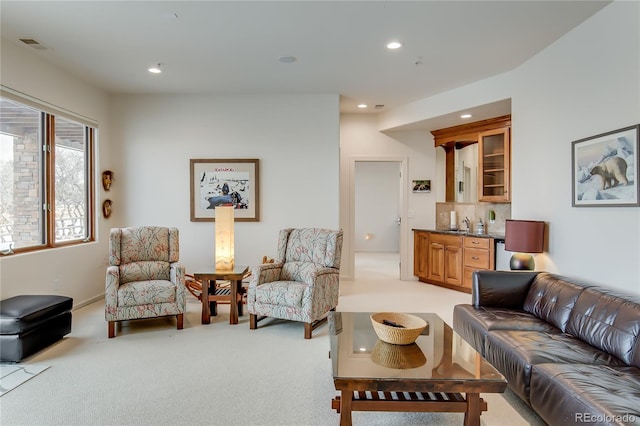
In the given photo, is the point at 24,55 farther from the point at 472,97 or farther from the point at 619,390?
the point at 619,390

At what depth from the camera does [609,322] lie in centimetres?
232

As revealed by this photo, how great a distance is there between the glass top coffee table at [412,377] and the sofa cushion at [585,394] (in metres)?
0.27

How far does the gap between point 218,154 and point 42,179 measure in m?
2.09

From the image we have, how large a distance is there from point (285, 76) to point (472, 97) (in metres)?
2.42

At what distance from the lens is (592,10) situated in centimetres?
295

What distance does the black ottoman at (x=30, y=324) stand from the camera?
9.50ft

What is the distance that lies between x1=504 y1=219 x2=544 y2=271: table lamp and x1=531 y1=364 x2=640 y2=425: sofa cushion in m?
1.72

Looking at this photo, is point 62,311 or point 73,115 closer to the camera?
point 62,311

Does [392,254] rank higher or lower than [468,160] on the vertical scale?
lower

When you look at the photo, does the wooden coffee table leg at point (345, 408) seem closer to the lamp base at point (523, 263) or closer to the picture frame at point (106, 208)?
the lamp base at point (523, 263)

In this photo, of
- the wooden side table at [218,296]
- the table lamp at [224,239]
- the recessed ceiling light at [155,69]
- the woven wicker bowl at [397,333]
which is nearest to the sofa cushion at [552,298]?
the woven wicker bowl at [397,333]

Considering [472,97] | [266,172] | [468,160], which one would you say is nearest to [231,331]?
[266,172]

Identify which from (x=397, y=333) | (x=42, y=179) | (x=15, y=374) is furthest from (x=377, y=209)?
(x=15, y=374)

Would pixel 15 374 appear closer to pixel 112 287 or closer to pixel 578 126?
pixel 112 287
